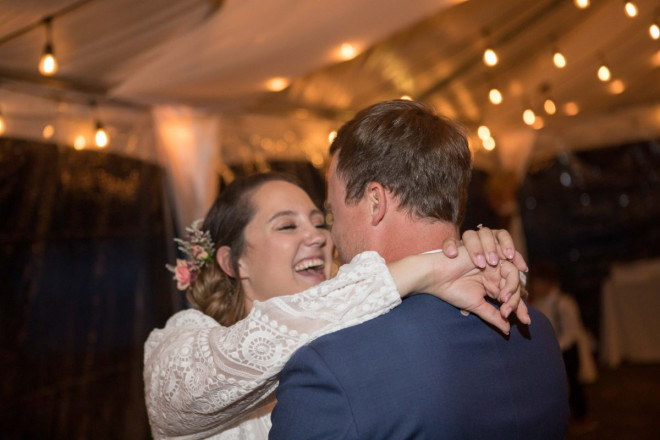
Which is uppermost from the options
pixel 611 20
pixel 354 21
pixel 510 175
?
pixel 611 20

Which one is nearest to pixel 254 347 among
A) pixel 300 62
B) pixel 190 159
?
pixel 300 62

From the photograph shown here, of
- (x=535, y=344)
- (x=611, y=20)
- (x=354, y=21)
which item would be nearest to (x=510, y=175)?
(x=611, y=20)

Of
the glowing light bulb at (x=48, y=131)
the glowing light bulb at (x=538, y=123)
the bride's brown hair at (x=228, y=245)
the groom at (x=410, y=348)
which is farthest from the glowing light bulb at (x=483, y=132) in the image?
the groom at (x=410, y=348)

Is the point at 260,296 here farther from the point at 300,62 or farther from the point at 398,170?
the point at 300,62

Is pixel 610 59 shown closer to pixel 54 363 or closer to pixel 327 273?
pixel 327 273

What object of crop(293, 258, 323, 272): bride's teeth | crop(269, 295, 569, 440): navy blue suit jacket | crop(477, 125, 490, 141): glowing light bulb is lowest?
crop(269, 295, 569, 440): navy blue suit jacket

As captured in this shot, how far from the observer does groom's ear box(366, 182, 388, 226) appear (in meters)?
1.34

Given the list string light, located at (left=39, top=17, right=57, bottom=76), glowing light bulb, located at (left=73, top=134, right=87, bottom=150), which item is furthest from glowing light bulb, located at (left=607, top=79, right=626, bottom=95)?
string light, located at (left=39, top=17, right=57, bottom=76)

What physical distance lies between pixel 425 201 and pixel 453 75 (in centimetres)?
507

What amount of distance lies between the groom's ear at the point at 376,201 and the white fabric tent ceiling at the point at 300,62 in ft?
7.91

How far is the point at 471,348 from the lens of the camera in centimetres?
125

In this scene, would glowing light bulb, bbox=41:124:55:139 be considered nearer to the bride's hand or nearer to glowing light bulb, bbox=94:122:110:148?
glowing light bulb, bbox=94:122:110:148

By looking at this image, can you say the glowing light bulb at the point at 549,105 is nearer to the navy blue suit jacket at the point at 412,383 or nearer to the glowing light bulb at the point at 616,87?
the glowing light bulb at the point at 616,87

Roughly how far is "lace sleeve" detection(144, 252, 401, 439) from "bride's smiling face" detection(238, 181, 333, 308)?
1.59ft
